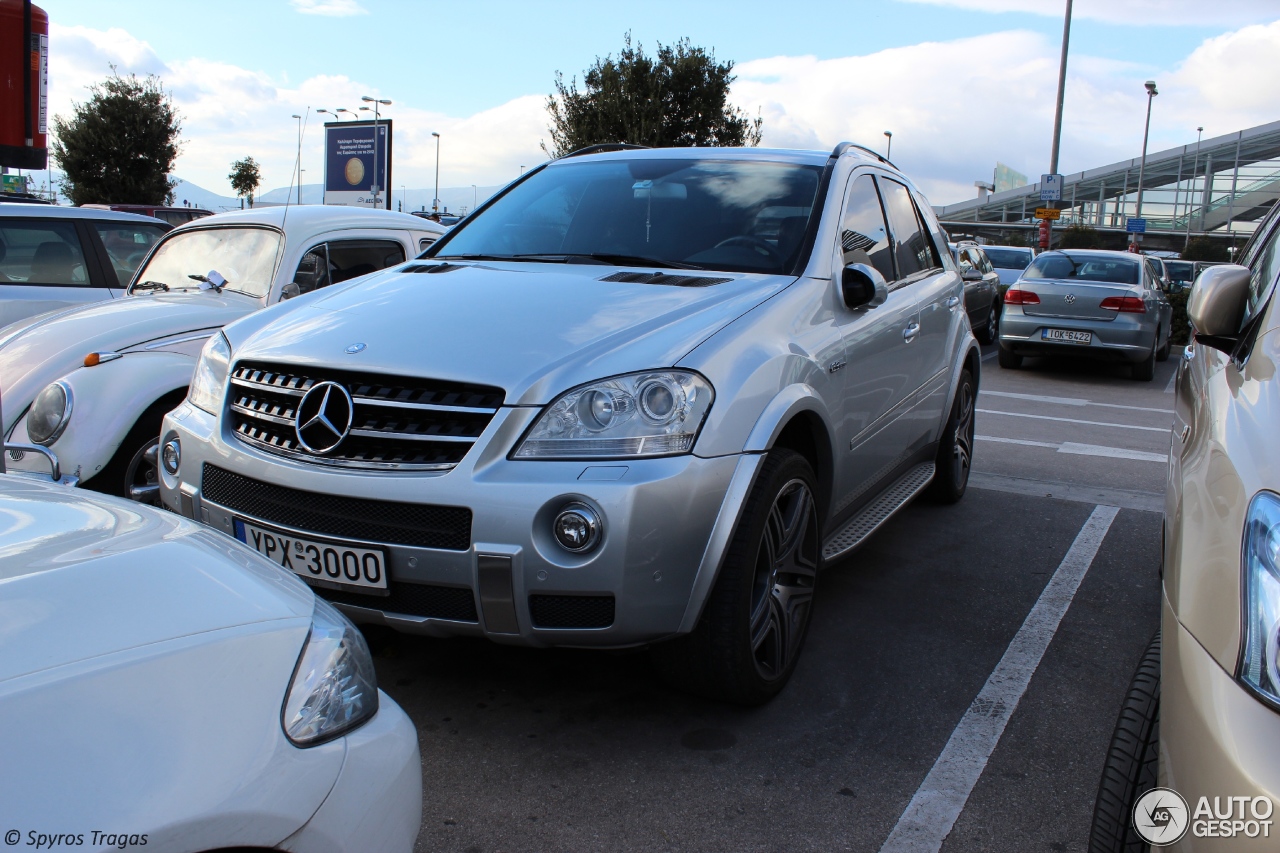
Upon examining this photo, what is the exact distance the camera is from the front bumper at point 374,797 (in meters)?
1.46

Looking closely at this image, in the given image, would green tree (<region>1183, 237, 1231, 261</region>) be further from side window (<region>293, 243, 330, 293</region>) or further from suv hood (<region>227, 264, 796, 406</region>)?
suv hood (<region>227, 264, 796, 406</region>)


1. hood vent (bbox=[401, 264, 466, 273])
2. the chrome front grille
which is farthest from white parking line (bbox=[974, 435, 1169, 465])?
the chrome front grille

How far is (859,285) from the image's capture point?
3553 mm

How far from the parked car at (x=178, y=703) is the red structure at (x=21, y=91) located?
223 centimetres

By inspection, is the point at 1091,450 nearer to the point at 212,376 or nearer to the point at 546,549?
the point at 546,549

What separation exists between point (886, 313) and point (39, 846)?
341 centimetres

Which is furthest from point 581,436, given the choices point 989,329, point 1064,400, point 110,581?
point 989,329

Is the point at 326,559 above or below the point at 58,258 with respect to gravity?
below

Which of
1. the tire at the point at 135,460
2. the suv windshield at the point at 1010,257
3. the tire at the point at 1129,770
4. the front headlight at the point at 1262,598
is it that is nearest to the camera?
the front headlight at the point at 1262,598

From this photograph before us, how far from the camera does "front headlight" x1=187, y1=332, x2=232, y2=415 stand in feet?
10.4

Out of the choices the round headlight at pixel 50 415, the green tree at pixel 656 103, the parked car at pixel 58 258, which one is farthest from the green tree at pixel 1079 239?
the round headlight at pixel 50 415

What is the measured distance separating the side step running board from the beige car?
142 cm

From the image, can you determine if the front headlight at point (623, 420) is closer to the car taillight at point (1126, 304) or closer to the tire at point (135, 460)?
the tire at point (135, 460)

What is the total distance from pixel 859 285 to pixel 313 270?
3016mm
